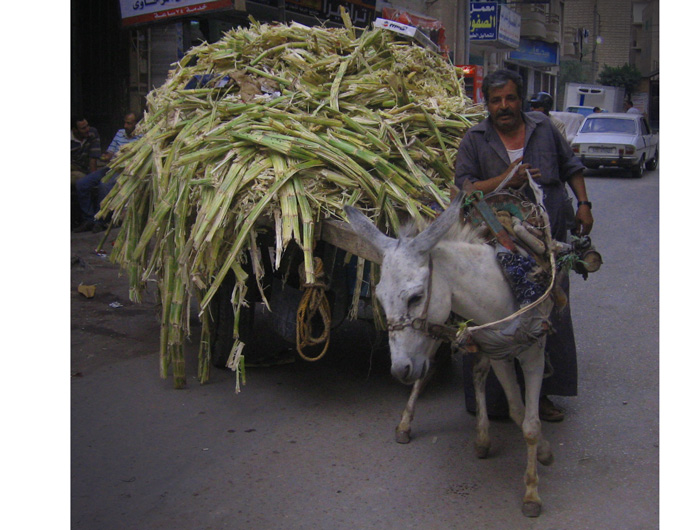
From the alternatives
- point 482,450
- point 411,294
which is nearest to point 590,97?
point 482,450

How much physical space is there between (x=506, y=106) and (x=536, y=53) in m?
32.7

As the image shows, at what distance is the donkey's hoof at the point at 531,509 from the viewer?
10.6ft

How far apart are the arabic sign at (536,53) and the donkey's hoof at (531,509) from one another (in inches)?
1205

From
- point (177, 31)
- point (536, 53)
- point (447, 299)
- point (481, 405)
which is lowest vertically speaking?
point (481, 405)

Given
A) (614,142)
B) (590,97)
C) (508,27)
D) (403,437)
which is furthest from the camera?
(590,97)

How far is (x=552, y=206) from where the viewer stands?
3.98 m

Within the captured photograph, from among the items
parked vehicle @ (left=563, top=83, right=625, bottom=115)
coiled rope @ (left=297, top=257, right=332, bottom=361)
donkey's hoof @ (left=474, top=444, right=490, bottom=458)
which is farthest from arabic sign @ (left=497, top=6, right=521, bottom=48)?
donkey's hoof @ (left=474, top=444, right=490, bottom=458)

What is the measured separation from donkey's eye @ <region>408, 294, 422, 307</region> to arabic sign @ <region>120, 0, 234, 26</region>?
785cm

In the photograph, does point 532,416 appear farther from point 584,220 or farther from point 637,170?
point 637,170

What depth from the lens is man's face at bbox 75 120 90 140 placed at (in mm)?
10211

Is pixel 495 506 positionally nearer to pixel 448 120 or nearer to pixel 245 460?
pixel 245 460

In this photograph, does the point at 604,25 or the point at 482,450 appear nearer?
the point at 482,450

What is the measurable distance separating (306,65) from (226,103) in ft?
2.14

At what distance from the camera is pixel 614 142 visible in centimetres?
1850
